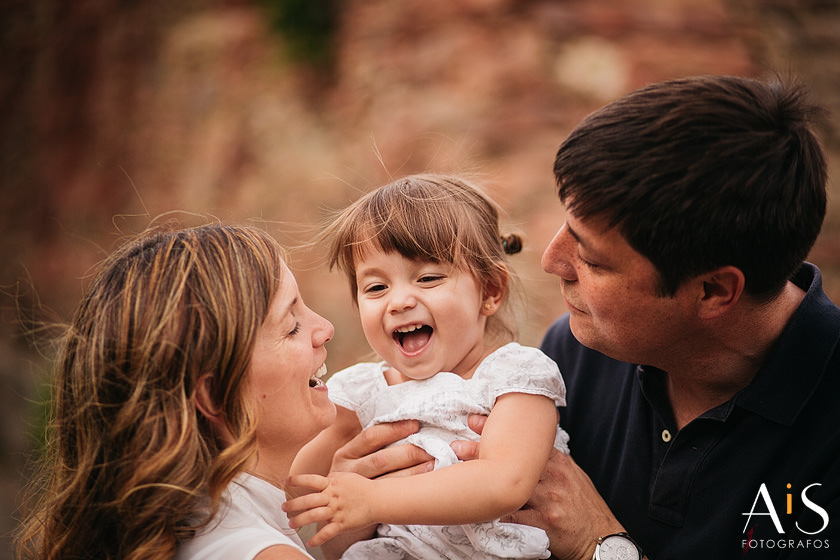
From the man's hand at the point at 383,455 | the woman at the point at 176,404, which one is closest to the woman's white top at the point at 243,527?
the woman at the point at 176,404

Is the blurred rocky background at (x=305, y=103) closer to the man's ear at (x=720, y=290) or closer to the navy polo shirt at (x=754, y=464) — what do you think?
the navy polo shirt at (x=754, y=464)

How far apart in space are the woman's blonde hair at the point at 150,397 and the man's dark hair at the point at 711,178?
1123 mm

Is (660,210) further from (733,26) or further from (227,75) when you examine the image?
(227,75)

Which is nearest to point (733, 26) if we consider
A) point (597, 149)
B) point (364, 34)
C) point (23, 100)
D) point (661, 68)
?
point (661, 68)

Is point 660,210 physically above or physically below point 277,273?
above

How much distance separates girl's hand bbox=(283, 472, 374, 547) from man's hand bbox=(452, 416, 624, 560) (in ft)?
1.35

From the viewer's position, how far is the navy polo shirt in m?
2.18

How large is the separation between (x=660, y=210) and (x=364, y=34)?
773 cm

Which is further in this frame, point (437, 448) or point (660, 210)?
point (437, 448)

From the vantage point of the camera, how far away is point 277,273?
2.22m

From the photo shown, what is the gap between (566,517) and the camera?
245cm

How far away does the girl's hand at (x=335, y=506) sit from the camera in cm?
209

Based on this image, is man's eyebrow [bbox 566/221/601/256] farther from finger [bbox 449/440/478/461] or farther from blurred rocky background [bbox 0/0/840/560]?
blurred rocky background [bbox 0/0/840/560]

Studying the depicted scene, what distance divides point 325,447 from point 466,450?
25.7 inches
